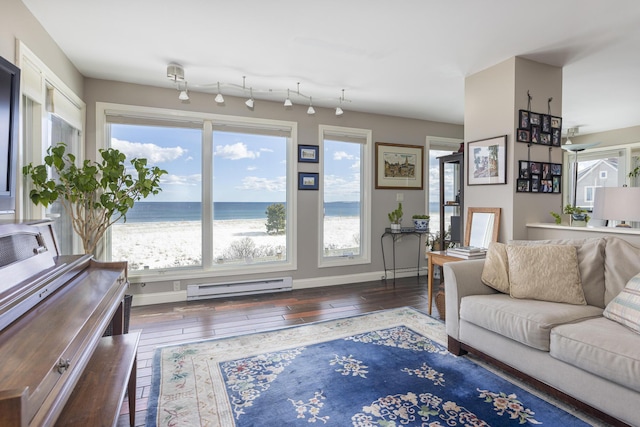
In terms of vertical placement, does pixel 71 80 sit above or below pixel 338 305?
above

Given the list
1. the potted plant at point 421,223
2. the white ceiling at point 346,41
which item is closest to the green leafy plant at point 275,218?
the white ceiling at point 346,41

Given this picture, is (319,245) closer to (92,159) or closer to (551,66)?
(92,159)

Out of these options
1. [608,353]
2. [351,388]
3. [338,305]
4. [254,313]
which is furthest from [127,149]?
[608,353]

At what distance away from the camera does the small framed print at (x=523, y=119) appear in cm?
307

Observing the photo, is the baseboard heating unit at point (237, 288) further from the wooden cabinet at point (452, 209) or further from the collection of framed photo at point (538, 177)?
the collection of framed photo at point (538, 177)

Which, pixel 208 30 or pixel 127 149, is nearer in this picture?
pixel 208 30

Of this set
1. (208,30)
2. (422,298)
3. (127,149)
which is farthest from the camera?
(422,298)

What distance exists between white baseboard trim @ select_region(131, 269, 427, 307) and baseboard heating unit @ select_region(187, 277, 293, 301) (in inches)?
4.8

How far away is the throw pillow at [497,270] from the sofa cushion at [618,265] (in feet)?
1.94

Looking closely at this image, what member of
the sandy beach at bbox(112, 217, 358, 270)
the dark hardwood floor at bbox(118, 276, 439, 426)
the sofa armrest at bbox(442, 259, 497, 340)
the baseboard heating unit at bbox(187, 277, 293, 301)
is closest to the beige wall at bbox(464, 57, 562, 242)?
the sofa armrest at bbox(442, 259, 497, 340)

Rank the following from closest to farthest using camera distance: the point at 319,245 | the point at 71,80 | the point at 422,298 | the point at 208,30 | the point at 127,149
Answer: the point at 208,30, the point at 71,80, the point at 127,149, the point at 422,298, the point at 319,245

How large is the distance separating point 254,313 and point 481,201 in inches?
104

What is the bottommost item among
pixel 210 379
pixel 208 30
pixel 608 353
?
pixel 210 379

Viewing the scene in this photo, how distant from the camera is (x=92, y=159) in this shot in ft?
11.7
